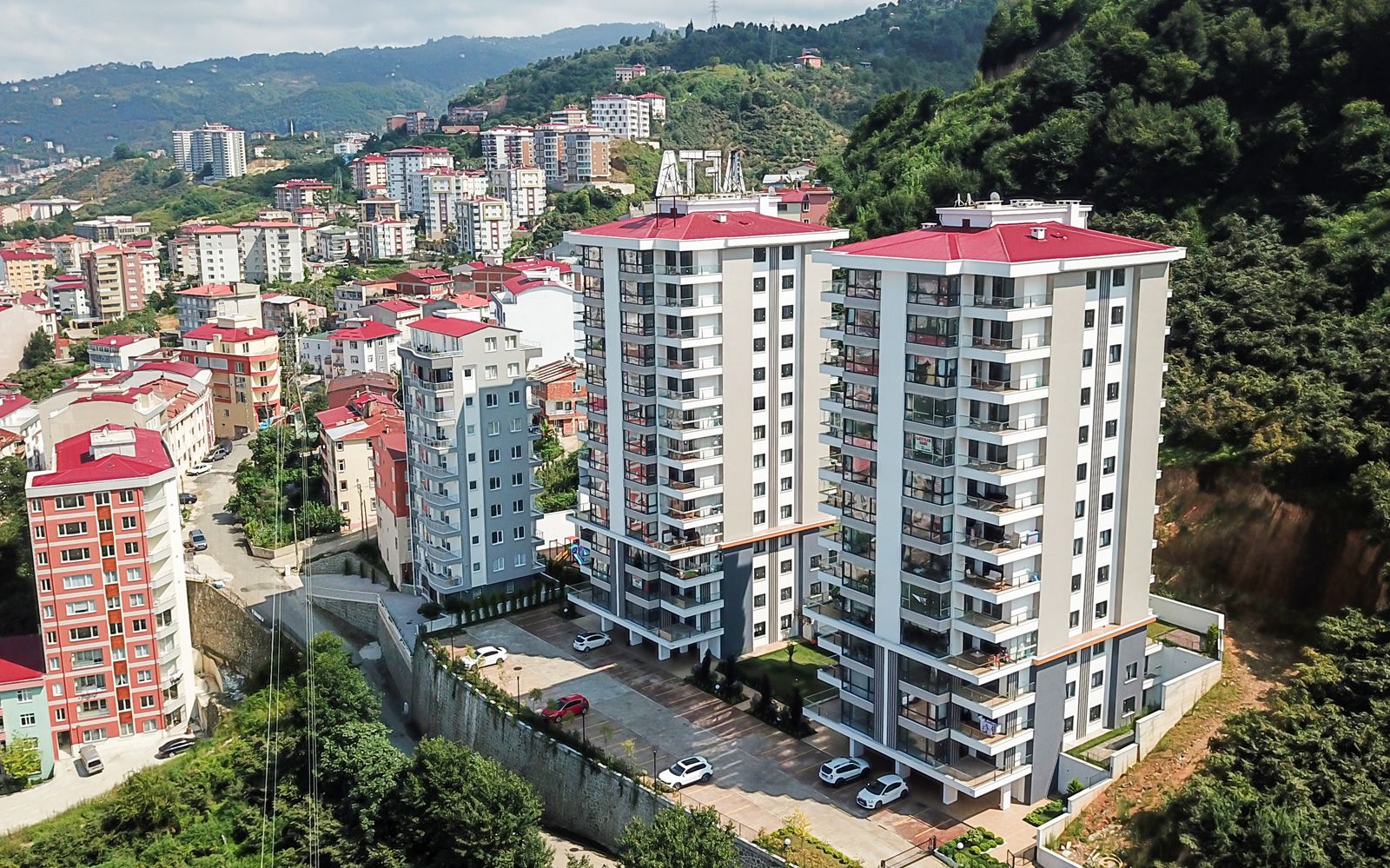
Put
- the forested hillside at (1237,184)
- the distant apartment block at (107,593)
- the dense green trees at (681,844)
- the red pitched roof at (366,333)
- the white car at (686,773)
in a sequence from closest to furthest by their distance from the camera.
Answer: the dense green trees at (681,844)
the white car at (686,773)
the forested hillside at (1237,184)
the distant apartment block at (107,593)
the red pitched roof at (366,333)

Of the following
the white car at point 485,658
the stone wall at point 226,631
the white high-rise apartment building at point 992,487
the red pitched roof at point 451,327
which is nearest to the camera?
the white high-rise apartment building at point 992,487

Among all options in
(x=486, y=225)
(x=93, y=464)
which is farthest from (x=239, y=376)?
(x=486, y=225)

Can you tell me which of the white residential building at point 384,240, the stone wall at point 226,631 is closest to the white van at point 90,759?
the stone wall at point 226,631

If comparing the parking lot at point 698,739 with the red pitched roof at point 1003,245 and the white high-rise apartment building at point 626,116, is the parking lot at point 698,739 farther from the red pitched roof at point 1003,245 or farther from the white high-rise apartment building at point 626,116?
the white high-rise apartment building at point 626,116

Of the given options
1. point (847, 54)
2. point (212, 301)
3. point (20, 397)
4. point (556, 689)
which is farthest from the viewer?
point (847, 54)

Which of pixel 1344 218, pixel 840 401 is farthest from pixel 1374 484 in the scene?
pixel 1344 218

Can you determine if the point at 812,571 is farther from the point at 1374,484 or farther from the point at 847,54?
the point at 847,54

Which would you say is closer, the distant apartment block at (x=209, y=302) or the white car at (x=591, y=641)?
the white car at (x=591, y=641)

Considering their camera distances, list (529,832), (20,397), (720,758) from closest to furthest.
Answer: (529,832) → (720,758) → (20,397)
